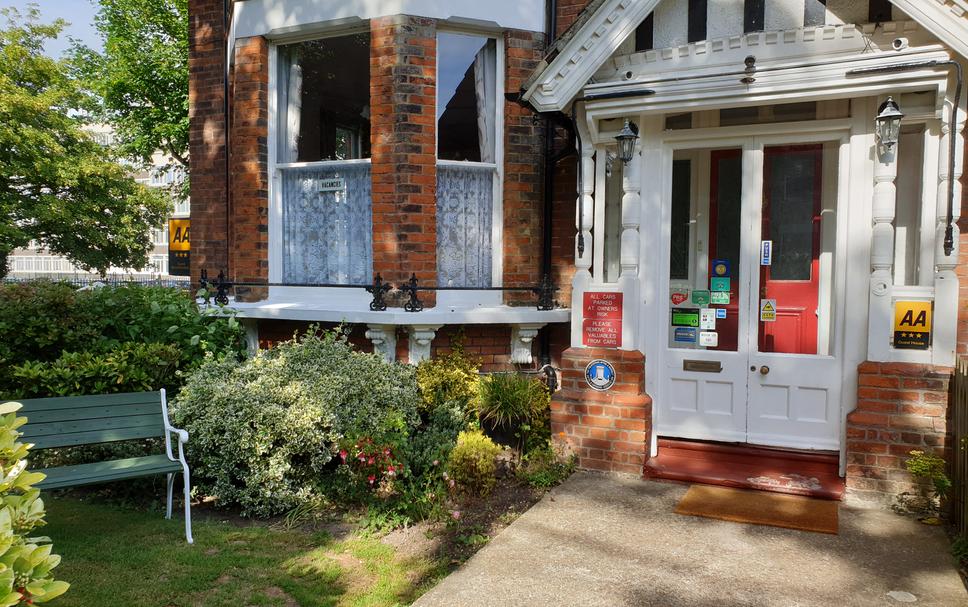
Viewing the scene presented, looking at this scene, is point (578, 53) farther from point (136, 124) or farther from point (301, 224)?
point (136, 124)

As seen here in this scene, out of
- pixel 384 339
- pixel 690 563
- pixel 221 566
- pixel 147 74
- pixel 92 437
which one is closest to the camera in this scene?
pixel 690 563

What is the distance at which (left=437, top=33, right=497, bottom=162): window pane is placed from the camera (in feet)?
22.5

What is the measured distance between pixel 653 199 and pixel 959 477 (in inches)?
116

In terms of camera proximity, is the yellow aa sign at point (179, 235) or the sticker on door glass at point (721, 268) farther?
the yellow aa sign at point (179, 235)

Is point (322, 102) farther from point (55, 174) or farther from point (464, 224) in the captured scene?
point (55, 174)

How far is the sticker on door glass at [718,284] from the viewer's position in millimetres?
5934

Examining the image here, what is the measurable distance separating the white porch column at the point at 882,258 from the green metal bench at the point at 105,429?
200 inches

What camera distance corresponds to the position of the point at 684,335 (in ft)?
19.8

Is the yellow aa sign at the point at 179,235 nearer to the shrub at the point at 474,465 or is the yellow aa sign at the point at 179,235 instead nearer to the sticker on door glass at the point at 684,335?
the shrub at the point at 474,465

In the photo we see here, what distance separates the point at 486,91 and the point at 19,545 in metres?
5.83

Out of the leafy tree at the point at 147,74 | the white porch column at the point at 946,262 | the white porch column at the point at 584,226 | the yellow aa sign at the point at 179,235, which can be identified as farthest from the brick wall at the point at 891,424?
the leafy tree at the point at 147,74

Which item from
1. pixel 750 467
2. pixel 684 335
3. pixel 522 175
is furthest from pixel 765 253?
pixel 522 175

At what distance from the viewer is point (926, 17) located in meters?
4.57

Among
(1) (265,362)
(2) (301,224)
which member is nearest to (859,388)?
(1) (265,362)
